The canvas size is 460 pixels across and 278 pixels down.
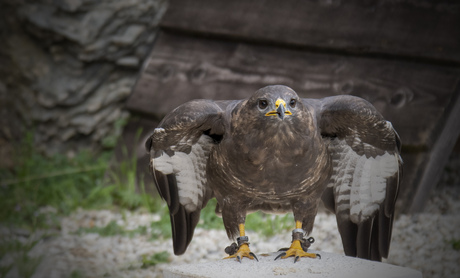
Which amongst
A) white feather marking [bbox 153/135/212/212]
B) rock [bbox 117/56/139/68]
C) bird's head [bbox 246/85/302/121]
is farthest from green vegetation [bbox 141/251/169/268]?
rock [bbox 117/56/139/68]

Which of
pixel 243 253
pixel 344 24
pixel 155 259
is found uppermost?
pixel 344 24

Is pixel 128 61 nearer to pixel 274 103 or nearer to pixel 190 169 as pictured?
pixel 190 169

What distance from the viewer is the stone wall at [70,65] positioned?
4.69 metres

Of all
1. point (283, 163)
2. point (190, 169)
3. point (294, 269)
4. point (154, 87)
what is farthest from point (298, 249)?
point (154, 87)

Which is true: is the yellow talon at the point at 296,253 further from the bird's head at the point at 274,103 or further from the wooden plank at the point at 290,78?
the wooden plank at the point at 290,78

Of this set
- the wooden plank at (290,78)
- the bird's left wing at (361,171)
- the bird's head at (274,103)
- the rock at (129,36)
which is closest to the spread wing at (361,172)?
the bird's left wing at (361,171)

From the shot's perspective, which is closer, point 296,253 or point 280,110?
point 280,110

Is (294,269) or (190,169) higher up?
(190,169)

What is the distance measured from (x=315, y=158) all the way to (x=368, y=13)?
1769mm

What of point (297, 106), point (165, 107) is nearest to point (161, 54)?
point (165, 107)

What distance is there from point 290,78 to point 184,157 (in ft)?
4.93

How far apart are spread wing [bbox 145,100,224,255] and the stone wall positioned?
2.19 meters

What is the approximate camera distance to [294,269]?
2465mm

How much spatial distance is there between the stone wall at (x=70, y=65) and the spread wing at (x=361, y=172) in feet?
8.46
